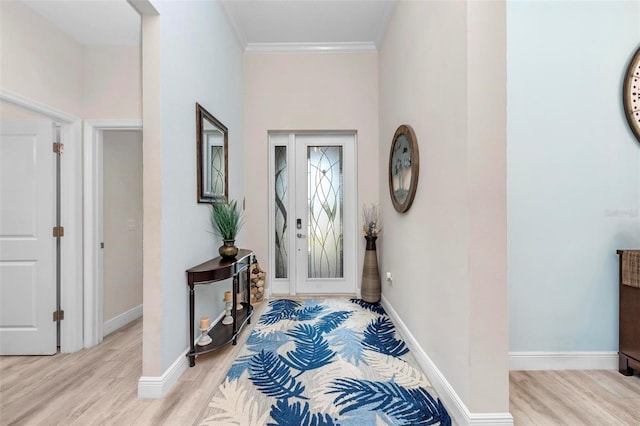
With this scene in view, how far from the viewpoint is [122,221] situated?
3.12 metres

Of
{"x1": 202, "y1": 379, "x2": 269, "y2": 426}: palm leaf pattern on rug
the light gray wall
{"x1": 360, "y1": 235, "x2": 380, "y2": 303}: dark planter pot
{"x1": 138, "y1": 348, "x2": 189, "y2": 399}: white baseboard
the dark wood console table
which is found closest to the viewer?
{"x1": 202, "y1": 379, "x2": 269, "y2": 426}: palm leaf pattern on rug

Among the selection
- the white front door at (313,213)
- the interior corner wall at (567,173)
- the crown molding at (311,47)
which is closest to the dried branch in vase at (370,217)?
the white front door at (313,213)

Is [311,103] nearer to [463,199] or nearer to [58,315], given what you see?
[463,199]

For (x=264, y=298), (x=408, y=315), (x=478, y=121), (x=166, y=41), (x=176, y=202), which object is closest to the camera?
(x=478, y=121)

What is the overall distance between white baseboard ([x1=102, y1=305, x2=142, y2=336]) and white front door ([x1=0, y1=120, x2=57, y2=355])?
41 centimetres

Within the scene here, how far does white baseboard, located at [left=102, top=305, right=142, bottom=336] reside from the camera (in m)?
2.84

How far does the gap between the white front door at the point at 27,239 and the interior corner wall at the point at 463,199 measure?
125 inches

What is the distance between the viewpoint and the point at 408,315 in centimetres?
245

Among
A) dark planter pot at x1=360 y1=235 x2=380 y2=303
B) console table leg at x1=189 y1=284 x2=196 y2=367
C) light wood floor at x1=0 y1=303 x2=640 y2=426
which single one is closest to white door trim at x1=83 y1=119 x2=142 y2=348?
light wood floor at x1=0 y1=303 x2=640 y2=426

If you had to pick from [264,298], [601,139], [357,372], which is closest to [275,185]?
[264,298]

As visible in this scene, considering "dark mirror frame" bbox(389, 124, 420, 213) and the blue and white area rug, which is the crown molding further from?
the blue and white area rug

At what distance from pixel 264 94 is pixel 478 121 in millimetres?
3057

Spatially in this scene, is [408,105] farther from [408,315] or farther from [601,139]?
[408,315]

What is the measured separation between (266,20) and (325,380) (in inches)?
146
